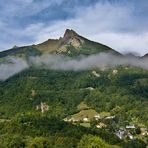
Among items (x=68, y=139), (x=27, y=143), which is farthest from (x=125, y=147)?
(x=27, y=143)

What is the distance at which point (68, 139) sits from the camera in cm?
18225

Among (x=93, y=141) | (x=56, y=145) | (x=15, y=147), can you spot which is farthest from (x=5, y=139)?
(x=93, y=141)

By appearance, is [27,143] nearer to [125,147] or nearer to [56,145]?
[56,145]

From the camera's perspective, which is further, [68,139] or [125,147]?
[125,147]

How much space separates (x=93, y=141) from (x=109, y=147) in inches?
337

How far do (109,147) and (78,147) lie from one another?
13.2 m

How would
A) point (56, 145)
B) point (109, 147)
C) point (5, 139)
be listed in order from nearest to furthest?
point (109, 147) < point (56, 145) < point (5, 139)

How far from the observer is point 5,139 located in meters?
186

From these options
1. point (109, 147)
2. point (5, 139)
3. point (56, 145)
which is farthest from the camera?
point (5, 139)

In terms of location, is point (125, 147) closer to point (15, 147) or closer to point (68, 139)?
point (68, 139)

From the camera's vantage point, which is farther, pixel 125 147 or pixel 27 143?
pixel 125 147

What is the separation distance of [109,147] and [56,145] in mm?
21899

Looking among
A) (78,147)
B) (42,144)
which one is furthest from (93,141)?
(42,144)

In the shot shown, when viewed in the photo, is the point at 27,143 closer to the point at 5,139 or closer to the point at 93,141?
the point at 5,139
